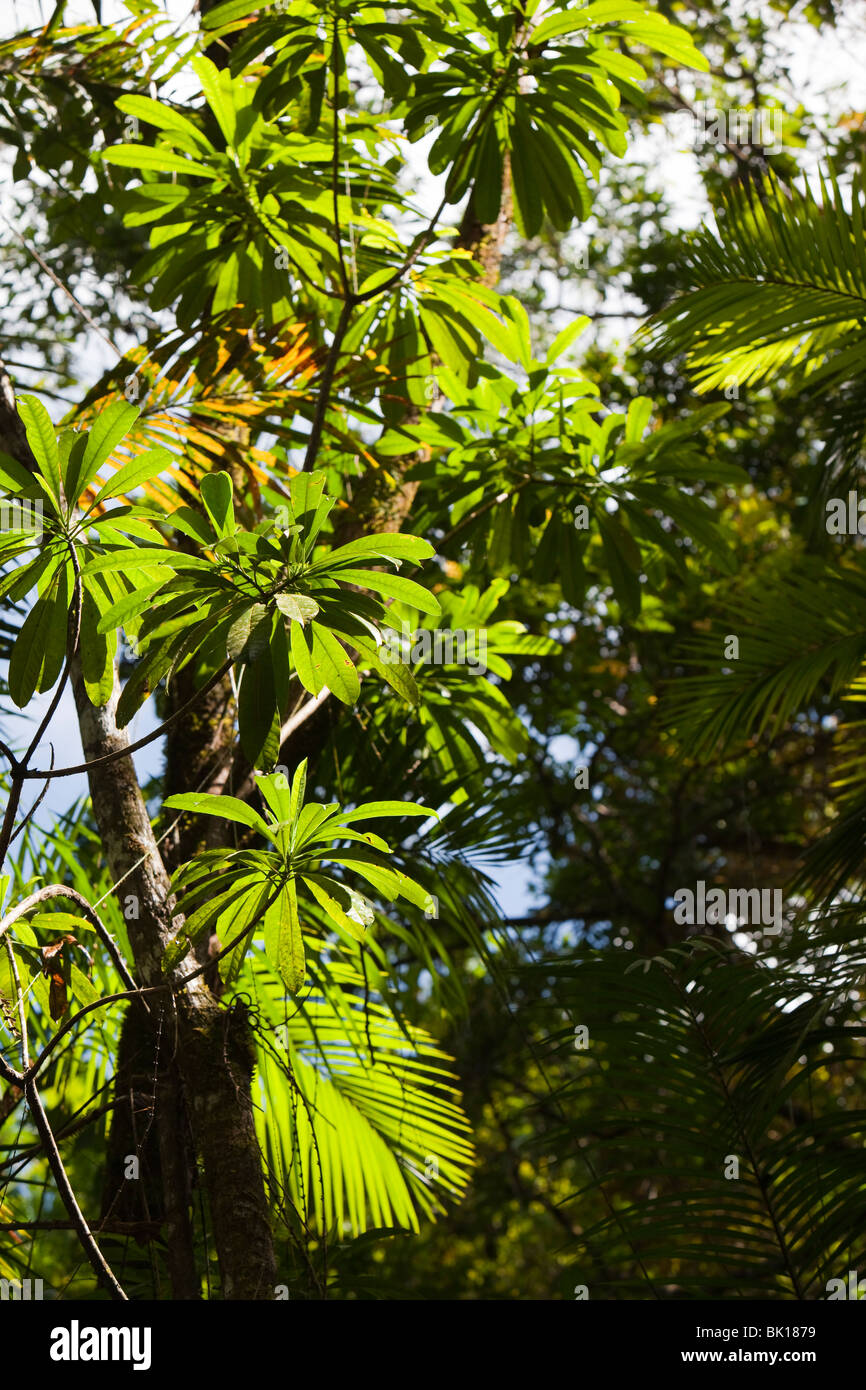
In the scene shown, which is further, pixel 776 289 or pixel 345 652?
pixel 776 289

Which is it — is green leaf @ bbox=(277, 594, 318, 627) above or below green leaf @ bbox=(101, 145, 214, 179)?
below

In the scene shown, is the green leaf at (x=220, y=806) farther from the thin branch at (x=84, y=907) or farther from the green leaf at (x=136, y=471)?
Result: the green leaf at (x=136, y=471)

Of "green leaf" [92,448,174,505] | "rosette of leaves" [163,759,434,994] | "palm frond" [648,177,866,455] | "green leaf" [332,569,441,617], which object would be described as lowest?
"rosette of leaves" [163,759,434,994]

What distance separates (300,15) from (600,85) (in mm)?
539

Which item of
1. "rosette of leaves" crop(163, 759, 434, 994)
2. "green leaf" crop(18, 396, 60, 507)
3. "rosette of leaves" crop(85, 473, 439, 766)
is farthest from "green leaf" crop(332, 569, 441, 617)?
"green leaf" crop(18, 396, 60, 507)

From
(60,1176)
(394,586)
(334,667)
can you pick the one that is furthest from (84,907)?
(394,586)

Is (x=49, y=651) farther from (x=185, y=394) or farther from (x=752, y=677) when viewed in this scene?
(x=752, y=677)

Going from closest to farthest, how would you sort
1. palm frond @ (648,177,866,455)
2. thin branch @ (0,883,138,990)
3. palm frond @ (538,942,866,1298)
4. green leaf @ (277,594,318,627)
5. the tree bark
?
1. green leaf @ (277,594,318,627)
2. thin branch @ (0,883,138,990)
3. the tree bark
4. palm frond @ (538,942,866,1298)
5. palm frond @ (648,177,866,455)

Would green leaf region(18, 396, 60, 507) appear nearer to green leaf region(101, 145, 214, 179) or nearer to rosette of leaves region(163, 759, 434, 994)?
rosette of leaves region(163, 759, 434, 994)

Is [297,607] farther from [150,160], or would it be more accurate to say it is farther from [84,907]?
[150,160]

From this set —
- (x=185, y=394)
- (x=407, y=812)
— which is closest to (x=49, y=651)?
(x=407, y=812)

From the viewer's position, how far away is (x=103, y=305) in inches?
200

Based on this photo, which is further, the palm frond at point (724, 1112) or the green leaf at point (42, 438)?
the palm frond at point (724, 1112)

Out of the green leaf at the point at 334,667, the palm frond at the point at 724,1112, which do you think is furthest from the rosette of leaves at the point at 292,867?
the palm frond at the point at 724,1112
